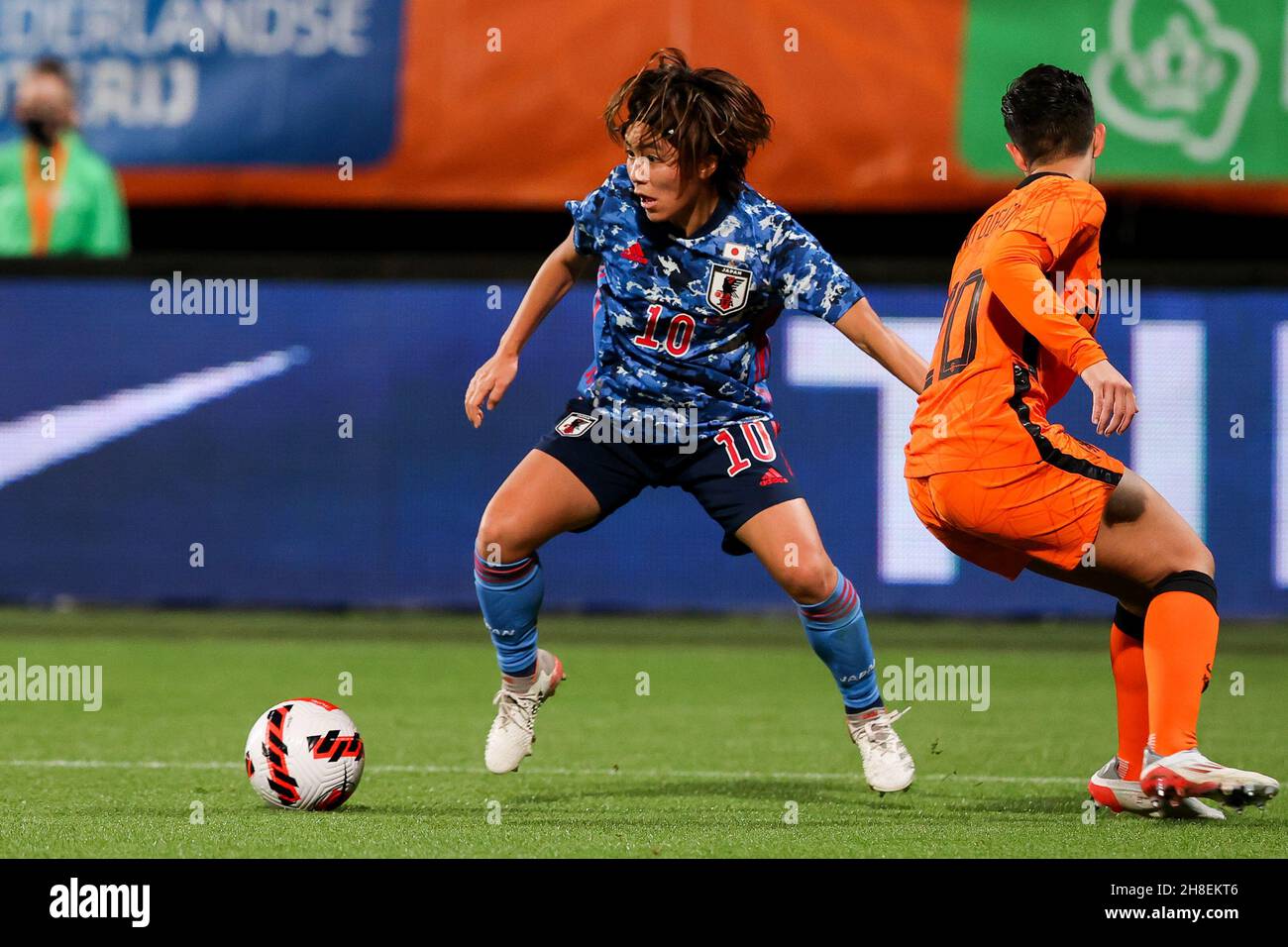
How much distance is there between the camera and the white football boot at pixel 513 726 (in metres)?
6.10

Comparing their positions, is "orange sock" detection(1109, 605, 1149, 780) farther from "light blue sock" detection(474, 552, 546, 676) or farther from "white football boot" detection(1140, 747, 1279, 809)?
"light blue sock" detection(474, 552, 546, 676)

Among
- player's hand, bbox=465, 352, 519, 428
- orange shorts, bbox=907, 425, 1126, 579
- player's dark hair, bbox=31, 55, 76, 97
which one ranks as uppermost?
player's dark hair, bbox=31, 55, 76, 97

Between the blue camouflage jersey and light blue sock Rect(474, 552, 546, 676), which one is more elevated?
the blue camouflage jersey

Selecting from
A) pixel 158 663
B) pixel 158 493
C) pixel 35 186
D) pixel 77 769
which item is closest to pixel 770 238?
pixel 77 769

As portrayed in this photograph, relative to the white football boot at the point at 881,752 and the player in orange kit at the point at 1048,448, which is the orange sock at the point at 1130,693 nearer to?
the player in orange kit at the point at 1048,448

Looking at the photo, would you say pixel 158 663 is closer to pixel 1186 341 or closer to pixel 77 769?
pixel 77 769

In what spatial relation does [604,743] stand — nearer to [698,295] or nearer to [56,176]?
[698,295]

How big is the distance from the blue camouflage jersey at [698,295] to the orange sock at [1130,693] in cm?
126

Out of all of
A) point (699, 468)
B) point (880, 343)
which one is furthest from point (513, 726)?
point (880, 343)

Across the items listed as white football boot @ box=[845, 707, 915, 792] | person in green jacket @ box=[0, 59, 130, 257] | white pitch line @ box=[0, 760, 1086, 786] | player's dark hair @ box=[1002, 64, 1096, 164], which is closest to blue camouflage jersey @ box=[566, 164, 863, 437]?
player's dark hair @ box=[1002, 64, 1096, 164]

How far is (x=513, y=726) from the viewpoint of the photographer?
6125 mm

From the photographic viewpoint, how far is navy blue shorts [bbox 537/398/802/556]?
19.5ft

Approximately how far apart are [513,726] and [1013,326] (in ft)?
6.51

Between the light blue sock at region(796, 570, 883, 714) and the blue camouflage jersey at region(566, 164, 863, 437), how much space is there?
2.04ft
